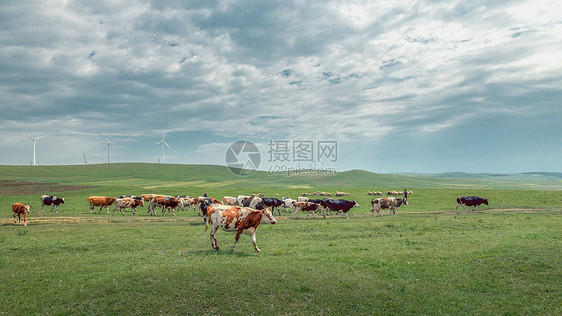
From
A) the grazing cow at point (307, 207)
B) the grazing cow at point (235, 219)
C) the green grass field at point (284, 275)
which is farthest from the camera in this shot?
the grazing cow at point (307, 207)

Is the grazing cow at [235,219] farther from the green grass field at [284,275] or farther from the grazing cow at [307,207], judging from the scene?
the grazing cow at [307,207]

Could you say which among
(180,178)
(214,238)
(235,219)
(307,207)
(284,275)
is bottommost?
(180,178)

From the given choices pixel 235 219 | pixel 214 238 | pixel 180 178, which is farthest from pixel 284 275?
pixel 180 178

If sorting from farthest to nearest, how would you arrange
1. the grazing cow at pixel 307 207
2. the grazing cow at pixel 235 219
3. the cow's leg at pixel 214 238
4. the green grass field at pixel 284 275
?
the grazing cow at pixel 307 207
the cow's leg at pixel 214 238
the grazing cow at pixel 235 219
the green grass field at pixel 284 275

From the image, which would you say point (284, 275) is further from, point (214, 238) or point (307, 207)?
point (307, 207)

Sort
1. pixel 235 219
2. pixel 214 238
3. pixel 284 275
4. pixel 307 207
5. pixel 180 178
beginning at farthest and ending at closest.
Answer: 1. pixel 180 178
2. pixel 307 207
3. pixel 214 238
4. pixel 235 219
5. pixel 284 275

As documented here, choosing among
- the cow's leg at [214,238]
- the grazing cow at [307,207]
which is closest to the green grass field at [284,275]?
the cow's leg at [214,238]

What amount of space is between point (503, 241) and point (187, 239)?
19.9 metres

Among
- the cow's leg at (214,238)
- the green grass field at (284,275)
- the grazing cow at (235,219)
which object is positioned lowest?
the green grass field at (284,275)

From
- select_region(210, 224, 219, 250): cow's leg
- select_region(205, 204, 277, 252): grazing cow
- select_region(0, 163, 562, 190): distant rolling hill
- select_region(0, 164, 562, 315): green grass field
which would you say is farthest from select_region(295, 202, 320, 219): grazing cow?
select_region(0, 163, 562, 190): distant rolling hill

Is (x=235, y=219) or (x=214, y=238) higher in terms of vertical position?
(x=235, y=219)

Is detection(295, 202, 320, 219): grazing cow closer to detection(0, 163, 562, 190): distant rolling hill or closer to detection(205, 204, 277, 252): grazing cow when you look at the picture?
detection(205, 204, 277, 252): grazing cow

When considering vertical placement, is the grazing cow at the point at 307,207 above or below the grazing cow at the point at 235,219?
below

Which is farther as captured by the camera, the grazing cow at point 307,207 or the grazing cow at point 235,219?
the grazing cow at point 307,207
